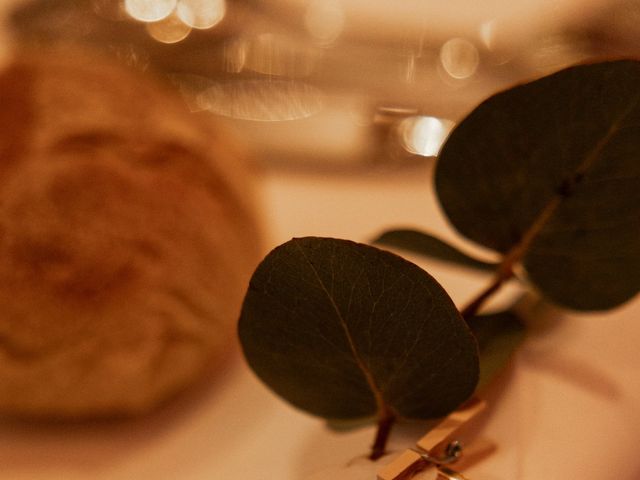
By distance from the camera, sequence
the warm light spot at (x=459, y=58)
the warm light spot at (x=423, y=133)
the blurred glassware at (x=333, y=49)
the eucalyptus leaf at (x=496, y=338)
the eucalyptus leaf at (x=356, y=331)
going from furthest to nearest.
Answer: the warm light spot at (x=459, y=58) < the blurred glassware at (x=333, y=49) < the warm light spot at (x=423, y=133) < the eucalyptus leaf at (x=496, y=338) < the eucalyptus leaf at (x=356, y=331)

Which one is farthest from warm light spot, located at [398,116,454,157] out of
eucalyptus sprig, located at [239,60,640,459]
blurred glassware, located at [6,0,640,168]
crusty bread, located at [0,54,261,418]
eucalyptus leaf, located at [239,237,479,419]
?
eucalyptus leaf, located at [239,237,479,419]

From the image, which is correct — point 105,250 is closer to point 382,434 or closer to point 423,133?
point 382,434

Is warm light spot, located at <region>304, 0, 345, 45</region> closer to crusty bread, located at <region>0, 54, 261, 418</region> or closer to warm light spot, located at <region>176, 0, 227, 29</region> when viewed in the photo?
warm light spot, located at <region>176, 0, 227, 29</region>

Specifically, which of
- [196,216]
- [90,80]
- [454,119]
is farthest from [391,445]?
[454,119]

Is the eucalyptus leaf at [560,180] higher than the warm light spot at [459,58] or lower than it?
higher

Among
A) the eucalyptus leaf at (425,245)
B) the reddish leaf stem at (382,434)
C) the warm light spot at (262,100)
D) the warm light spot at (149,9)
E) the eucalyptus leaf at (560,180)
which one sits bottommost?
the reddish leaf stem at (382,434)

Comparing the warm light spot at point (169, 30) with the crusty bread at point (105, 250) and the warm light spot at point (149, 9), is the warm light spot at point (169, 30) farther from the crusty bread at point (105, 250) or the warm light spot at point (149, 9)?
the crusty bread at point (105, 250)

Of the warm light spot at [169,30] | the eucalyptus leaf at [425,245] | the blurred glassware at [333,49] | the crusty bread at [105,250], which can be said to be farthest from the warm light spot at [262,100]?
the eucalyptus leaf at [425,245]
